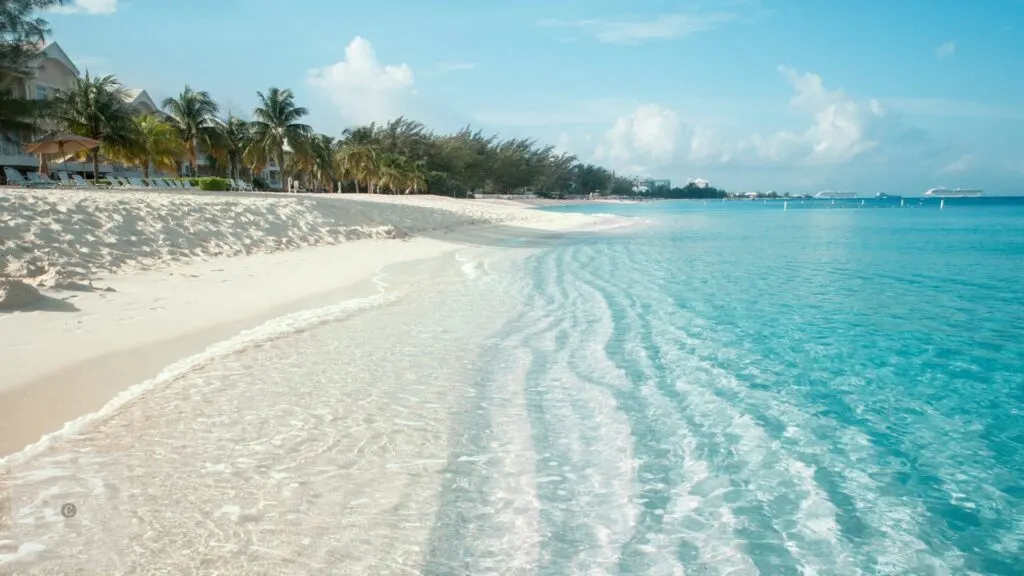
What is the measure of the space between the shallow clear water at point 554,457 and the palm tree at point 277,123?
146ft

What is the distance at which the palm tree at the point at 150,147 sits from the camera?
35.9 metres

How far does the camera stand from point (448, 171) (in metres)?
89.1

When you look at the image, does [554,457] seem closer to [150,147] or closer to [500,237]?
[500,237]

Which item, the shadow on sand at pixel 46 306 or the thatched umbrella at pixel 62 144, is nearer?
the shadow on sand at pixel 46 306

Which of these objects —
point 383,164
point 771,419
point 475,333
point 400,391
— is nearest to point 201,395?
point 400,391

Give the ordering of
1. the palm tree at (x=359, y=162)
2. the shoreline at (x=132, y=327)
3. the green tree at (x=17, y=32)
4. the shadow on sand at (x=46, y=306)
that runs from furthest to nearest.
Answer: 1. the palm tree at (x=359, y=162)
2. the green tree at (x=17, y=32)
3. the shadow on sand at (x=46, y=306)
4. the shoreline at (x=132, y=327)

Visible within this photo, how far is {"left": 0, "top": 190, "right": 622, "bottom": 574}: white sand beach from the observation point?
3.76m

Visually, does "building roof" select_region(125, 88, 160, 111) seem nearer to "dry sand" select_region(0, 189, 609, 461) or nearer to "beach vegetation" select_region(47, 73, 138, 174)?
"beach vegetation" select_region(47, 73, 138, 174)

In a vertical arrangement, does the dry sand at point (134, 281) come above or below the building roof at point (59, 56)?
below

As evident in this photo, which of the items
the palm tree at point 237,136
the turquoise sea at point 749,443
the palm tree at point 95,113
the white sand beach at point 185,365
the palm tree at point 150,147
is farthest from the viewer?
the palm tree at point 237,136

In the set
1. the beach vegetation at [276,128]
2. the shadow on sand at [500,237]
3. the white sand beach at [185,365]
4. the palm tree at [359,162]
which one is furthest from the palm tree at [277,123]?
the white sand beach at [185,365]

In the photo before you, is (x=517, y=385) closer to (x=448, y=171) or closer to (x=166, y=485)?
(x=166, y=485)

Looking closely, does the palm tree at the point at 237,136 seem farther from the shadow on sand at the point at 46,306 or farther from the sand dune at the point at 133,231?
the shadow on sand at the point at 46,306

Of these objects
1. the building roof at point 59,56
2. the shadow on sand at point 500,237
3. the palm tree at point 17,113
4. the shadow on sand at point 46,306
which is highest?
the building roof at point 59,56
